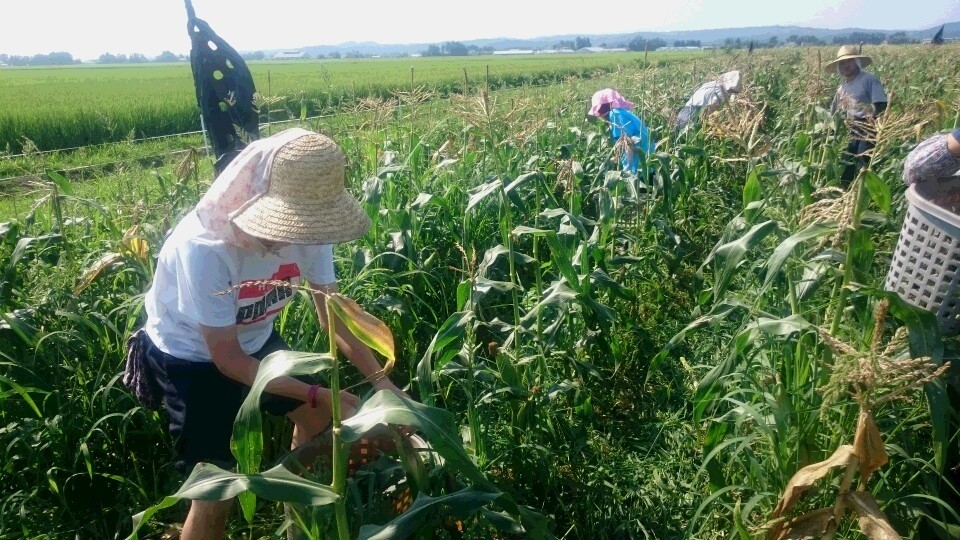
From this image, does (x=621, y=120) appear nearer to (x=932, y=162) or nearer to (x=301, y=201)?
(x=932, y=162)

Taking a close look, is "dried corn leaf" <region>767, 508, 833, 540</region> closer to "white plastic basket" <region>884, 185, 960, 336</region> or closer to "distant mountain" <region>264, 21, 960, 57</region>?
"white plastic basket" <region>884, 185, 960, 336</region>

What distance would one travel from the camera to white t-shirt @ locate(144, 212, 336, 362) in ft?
5.63

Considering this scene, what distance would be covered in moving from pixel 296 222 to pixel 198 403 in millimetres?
725

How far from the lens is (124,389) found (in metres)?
2.39

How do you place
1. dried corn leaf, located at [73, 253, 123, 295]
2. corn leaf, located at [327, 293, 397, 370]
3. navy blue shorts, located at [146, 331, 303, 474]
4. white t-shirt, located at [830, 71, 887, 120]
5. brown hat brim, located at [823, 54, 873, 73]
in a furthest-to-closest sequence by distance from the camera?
brown hat brim, located at [823, 54, 873, 73] < white t-shirt, located at [830, 71, 887, 120] < dried corn leaf, located at [73, 253, 123, 295] < navy blue shorts, located at [146, 331, 303, 474] < corn leaf, located at [327, 293, 397, 370]

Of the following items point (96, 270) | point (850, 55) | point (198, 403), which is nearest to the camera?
point (198, 403)

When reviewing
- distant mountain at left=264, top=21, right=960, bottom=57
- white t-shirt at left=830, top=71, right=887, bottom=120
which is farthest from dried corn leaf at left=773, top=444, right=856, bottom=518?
distant mountain at left=264, top=21, right=960, bottom=57

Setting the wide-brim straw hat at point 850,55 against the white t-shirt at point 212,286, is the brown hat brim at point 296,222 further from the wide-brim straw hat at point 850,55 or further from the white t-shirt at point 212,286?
the wide-brim straw hat at point 850,55

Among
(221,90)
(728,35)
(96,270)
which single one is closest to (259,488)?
(96,270)

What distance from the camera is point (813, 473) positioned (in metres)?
1.45

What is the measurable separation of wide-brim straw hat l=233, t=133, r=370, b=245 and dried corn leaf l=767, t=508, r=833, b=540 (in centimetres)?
126

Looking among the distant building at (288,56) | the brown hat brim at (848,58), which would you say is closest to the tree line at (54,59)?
the distant building at (288,56)

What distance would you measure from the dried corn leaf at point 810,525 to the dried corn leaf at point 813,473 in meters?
0.07

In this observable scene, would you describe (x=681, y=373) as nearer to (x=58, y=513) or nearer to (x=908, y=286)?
(x=908, y=286)
